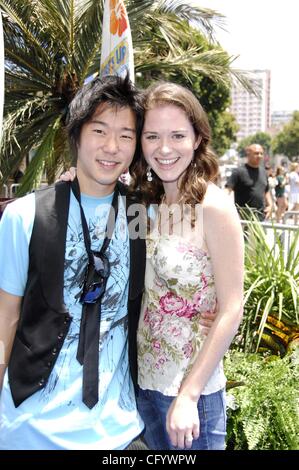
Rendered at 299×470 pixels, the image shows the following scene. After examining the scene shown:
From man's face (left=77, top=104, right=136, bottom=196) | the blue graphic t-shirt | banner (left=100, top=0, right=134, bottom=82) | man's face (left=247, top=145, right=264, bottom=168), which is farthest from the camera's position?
man's face (left=247, top=145, right=264, bottom=168)

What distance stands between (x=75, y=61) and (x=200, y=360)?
278 inches

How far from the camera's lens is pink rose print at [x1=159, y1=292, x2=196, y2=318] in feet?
6.24

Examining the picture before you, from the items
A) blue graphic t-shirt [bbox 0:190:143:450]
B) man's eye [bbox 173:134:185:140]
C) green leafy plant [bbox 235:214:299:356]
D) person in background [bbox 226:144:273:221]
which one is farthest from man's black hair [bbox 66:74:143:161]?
person in background [bbox 226:144:273:221]

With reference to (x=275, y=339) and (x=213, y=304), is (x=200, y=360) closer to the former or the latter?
(x=213, y=304)

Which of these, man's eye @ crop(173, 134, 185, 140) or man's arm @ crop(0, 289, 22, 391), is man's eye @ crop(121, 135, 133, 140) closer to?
man's eye @ crop(173, 134, 185, 140)

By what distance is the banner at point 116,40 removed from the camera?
A: 3.81 m

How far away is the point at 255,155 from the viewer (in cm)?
773

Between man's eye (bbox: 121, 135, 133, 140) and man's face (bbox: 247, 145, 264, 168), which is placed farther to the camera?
man's face (bbox: 247, 145, 264, 168)

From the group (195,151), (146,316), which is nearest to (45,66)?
(195,151)

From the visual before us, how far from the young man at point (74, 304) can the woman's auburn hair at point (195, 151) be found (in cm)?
16

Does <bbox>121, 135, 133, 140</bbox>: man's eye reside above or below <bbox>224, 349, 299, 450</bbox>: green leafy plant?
above

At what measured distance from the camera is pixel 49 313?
1.67 meters

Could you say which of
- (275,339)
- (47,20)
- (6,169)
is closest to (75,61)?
(47,20)

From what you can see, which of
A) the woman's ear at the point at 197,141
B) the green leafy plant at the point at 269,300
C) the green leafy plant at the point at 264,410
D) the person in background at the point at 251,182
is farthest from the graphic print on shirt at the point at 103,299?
the person in background at the point at 251,182
